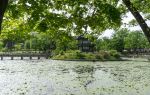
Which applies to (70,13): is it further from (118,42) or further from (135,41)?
(135,41)

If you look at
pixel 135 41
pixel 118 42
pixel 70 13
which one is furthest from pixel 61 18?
pixel 135 41

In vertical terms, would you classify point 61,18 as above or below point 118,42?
below

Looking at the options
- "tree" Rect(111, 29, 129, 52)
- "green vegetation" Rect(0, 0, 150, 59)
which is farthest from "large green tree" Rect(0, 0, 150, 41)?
"tree" Rect(111, 29, 129, 52)

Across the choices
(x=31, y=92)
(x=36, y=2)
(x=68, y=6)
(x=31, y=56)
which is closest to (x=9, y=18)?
(x=36, y=2)

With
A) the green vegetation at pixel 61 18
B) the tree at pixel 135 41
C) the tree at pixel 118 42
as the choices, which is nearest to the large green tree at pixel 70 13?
the green vegetation at pixel 61 18

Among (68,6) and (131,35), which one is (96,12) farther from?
(131,35)

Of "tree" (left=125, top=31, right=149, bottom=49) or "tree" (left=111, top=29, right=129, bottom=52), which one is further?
"tree" (left=111, top=29, right=129, bottom=52)

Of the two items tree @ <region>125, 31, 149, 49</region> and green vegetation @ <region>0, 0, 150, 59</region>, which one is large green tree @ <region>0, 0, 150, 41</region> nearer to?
green vegetation @ <region>0, 0, 150, 59</region>

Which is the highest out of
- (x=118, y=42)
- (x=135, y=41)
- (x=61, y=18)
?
(x=135, y=41)

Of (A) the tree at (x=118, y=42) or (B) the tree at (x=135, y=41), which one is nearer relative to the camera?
(B) the tree at (x=135, y=41)

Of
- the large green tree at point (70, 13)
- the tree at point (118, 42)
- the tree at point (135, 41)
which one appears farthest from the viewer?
the tree at point (118, 42)

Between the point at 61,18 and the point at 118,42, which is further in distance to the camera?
the point at 118,42

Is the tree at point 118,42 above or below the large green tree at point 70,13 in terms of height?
above

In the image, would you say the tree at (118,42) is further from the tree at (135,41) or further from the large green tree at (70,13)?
the large green tree at (70,13)
